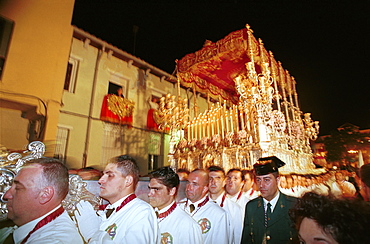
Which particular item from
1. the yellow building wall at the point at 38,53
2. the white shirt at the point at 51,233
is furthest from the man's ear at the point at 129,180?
the yellow building wall at the point at 38,53

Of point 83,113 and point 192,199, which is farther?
point 83,113

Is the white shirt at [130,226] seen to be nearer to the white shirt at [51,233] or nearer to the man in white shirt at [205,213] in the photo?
the white shirt at [51,233]

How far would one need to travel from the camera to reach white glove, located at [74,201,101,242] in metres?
1.72

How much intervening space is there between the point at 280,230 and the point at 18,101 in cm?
732

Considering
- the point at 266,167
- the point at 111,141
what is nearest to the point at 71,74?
the point at 111,141

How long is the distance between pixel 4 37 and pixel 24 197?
23.0 ft

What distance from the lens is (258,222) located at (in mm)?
2221

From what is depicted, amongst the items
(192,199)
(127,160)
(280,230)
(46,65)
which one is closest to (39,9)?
(46,65)

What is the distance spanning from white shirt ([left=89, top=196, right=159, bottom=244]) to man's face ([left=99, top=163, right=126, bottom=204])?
63 mm

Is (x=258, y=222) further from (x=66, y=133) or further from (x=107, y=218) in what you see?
(x=66, y=133)

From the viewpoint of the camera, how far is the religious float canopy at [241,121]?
597 cm

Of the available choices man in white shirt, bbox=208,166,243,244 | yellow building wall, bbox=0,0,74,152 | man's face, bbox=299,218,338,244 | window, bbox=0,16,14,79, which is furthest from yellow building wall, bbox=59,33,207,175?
man's face, bbox=299,218,338,244

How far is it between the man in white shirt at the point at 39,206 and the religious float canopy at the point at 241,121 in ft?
17.2

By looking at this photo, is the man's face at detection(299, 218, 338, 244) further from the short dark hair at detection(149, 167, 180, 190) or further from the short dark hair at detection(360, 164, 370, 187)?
the short dark hair at detection(360, 164, 370, 187)
